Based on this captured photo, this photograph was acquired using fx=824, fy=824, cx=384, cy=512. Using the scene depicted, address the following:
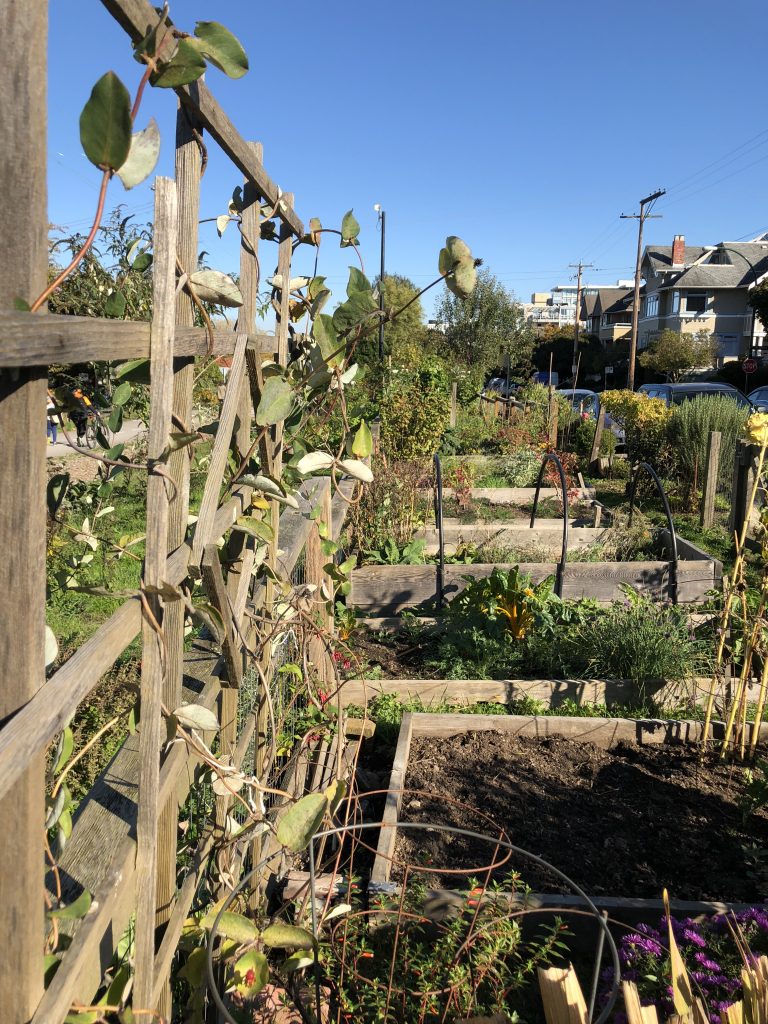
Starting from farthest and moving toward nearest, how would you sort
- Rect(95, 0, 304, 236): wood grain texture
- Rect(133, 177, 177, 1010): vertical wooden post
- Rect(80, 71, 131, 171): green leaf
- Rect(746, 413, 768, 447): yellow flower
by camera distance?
1. Rect(746, 413, 768, 447): yellow flower
2. Rect(133, 177, 177, 1010): vertical wooden post
3. Rect(95, 0, 304, 236): wood grain texture
4. Rect(80, 71, 131, 171): green leaf

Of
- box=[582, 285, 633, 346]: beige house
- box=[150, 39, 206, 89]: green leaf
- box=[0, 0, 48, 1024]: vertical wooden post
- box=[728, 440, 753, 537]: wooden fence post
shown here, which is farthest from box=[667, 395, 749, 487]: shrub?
box=[582, 285, 633, 346]: beige house

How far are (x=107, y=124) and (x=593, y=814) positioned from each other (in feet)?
10.4

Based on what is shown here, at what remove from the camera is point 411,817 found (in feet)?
11.0

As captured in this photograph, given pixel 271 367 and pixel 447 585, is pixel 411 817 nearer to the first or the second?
pixel 271 367

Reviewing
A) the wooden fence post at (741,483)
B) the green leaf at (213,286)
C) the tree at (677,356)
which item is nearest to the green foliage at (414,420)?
the wooden fence post at (741,483)

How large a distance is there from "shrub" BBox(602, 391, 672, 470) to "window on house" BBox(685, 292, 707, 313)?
4277 cm

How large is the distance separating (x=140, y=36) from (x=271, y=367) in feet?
3.71

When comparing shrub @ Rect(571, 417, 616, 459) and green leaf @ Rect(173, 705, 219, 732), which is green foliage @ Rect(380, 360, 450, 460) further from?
green leaf @ Rect(173, 705, 219, 732)

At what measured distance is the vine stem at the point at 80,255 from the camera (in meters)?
0.77

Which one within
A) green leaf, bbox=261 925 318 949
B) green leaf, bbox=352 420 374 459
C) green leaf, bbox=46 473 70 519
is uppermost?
green leaf, bbox=352 420 374 459

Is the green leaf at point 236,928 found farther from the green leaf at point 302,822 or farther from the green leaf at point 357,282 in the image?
the green leaf at point 357,282

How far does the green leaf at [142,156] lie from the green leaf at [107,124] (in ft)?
0.25

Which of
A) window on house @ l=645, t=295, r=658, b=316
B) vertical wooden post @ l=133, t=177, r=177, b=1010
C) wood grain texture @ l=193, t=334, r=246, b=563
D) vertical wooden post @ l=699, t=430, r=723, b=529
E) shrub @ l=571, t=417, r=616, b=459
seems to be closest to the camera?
vertical wooden post @ l=133, t=177, r=177, b=1010

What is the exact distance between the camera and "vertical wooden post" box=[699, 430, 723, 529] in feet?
31.4
